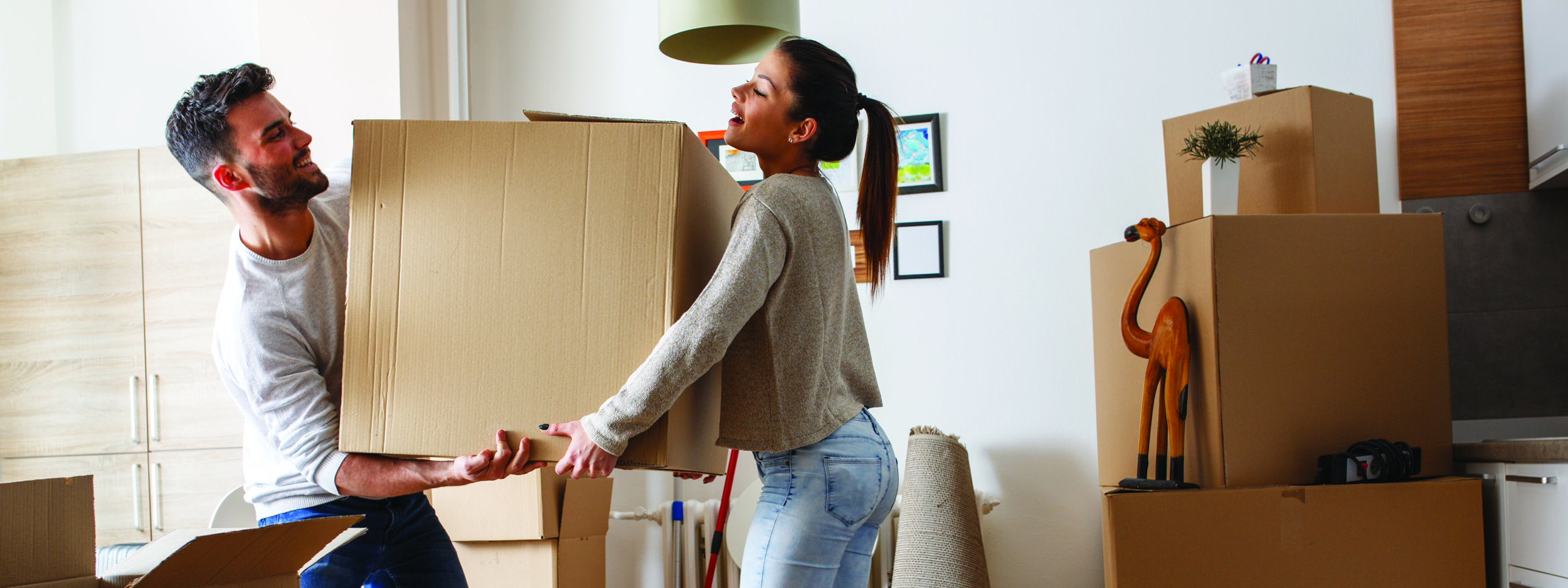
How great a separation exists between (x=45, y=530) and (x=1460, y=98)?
3.04 metres

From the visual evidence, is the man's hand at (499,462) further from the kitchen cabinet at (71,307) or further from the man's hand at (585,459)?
the kitchen cabinet at (71,307)

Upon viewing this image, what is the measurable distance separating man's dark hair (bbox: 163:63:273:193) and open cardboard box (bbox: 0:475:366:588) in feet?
1.45

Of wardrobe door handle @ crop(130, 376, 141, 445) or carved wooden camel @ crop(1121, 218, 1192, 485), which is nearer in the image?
carved wooden camel @ crop(1121, 218, 1192, 485)

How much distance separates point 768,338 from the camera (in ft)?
4.01

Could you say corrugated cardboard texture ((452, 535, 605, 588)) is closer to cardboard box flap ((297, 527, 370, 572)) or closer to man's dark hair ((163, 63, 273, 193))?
cardboard box flap ((297, 527, 370, 572))

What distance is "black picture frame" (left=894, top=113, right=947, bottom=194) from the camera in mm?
2803

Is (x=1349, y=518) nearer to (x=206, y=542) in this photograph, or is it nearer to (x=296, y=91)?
(x=206, y=542)

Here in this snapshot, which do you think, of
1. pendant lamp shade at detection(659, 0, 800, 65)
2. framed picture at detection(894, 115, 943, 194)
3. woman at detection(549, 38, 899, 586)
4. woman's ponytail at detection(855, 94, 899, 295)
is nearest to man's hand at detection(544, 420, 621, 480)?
woman at detection(549, 38, 899, 586)

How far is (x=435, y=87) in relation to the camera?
2.92m

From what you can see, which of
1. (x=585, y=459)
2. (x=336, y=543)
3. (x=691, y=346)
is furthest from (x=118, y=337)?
(x=691, y=346)

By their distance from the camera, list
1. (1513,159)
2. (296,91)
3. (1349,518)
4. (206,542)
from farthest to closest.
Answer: (296,91), (1513,159), (1349,518), (206,542)

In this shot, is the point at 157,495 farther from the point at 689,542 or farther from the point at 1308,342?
the point at 1308,342

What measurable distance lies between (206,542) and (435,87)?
7.06 feet

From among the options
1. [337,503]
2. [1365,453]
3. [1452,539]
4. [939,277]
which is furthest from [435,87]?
[1452,539]
